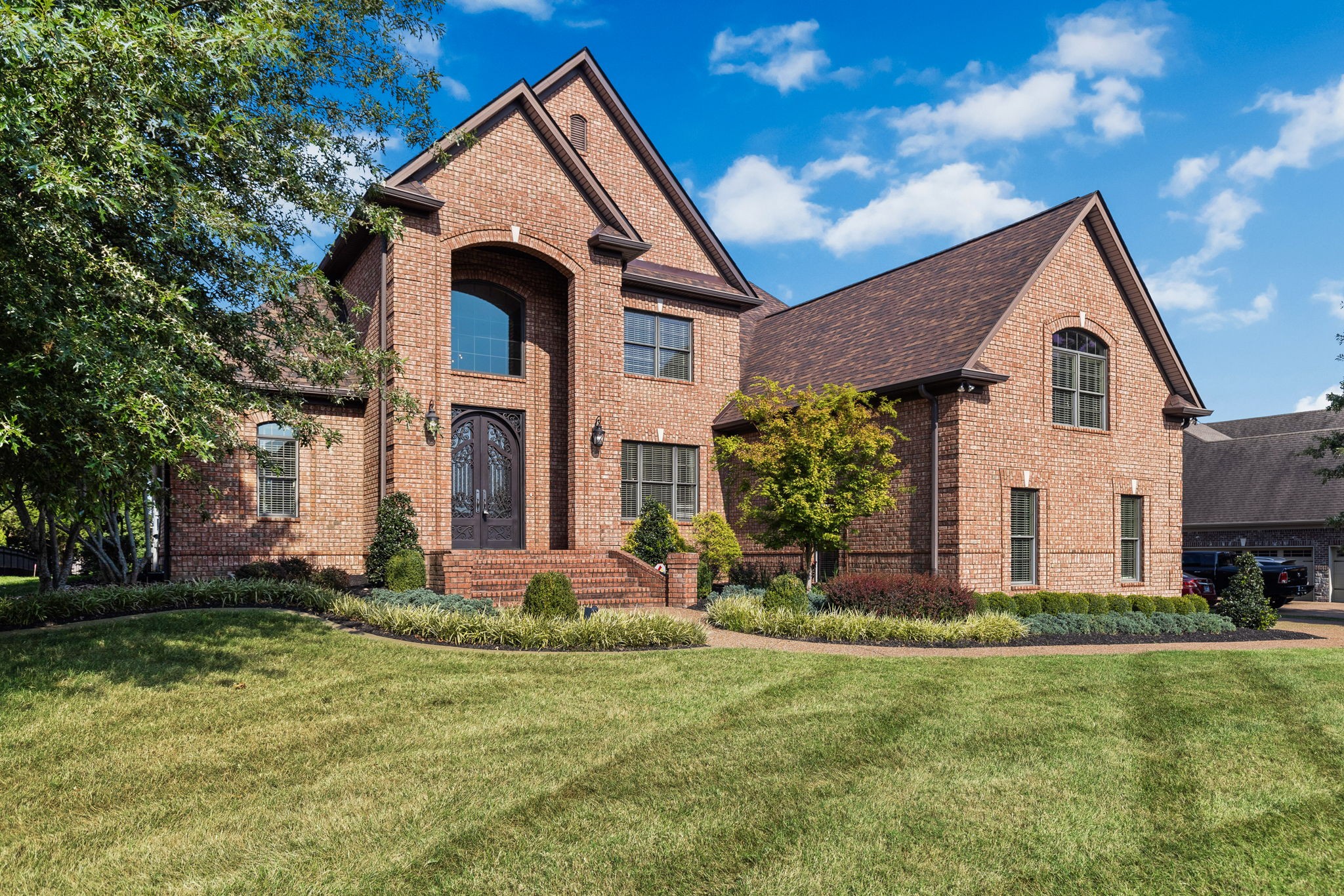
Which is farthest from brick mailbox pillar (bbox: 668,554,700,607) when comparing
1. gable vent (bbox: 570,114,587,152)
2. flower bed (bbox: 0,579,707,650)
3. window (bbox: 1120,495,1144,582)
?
gable vent (bbox: 570,114,587,152)

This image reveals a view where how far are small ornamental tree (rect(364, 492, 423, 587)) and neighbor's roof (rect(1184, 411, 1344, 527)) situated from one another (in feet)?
96.0

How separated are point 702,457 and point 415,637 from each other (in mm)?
10946

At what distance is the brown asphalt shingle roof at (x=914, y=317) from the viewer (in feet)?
56.1

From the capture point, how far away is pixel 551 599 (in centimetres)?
1204

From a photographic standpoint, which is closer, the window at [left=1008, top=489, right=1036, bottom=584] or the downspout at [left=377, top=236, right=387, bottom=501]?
the downspout at [left=377, top=236, right=387, bottom=501]

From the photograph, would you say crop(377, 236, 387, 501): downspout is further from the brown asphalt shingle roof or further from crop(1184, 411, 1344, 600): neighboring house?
crop(1184, 411, 1344, 600): neighboring house

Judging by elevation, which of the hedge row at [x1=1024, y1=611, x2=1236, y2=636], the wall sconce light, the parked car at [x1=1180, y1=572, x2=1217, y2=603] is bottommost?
the parked car at [x1=1180, y1=572, x2=1217, y2=603]

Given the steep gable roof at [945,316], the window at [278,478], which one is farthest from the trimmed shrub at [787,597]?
the window at [278,478]

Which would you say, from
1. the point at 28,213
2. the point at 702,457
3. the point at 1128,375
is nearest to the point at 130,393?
the point at 28,213

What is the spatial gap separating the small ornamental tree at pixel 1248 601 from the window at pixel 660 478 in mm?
11430

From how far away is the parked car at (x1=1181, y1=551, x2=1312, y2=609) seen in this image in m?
24.2

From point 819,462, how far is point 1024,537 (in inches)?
201

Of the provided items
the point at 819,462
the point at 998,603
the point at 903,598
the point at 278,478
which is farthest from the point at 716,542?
the point at 278,478

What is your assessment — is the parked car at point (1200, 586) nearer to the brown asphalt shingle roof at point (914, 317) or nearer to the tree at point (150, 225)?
the brown asphalt shingle roof at point (914, 317)
